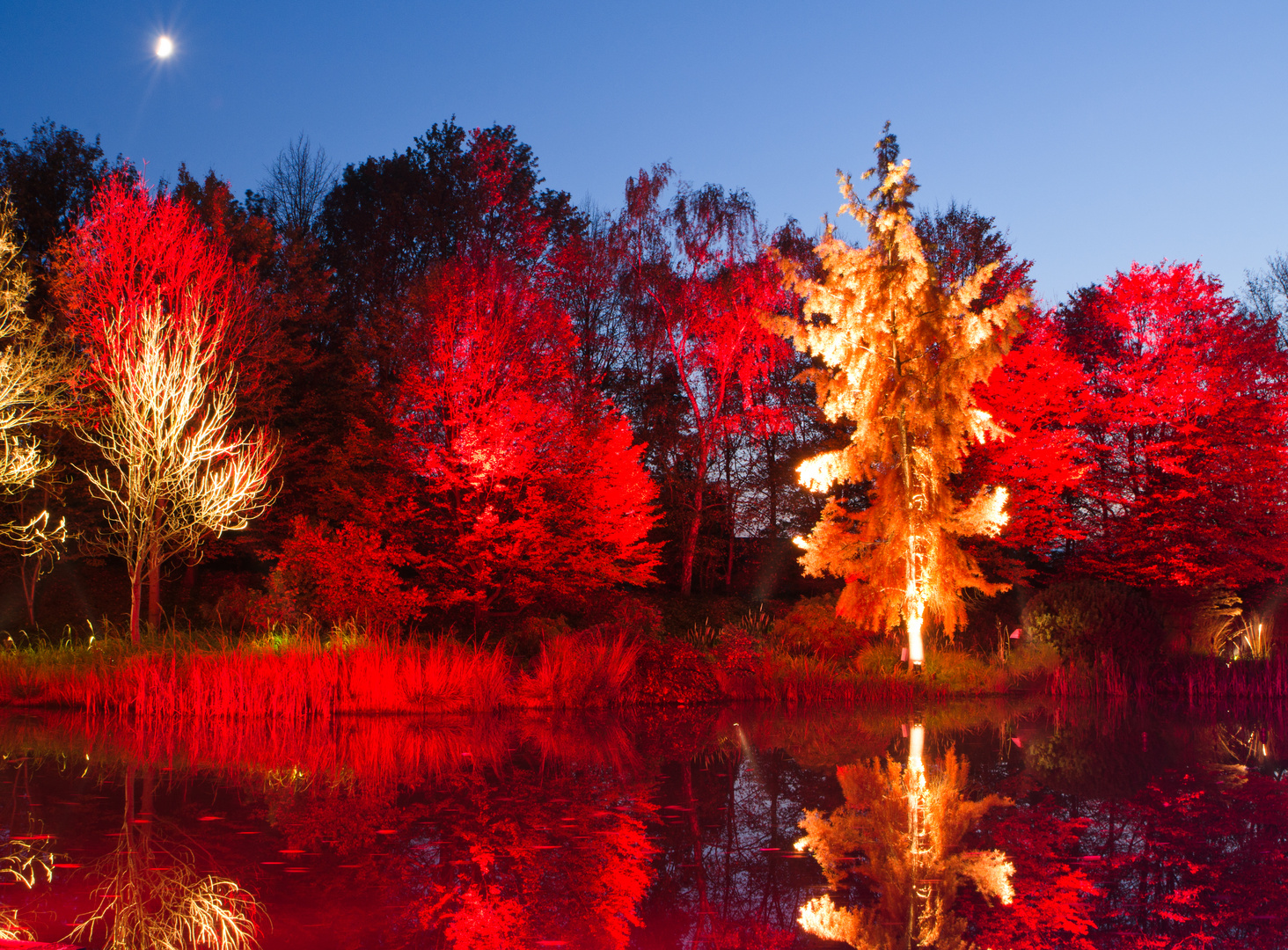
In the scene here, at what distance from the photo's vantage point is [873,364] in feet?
49.0

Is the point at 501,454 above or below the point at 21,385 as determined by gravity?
below

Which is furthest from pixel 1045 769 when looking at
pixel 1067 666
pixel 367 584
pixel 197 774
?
pixel 367 584

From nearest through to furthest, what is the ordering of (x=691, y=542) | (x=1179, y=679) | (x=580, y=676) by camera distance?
(x=580, y=676) < (x=1179, y=679) < (x=691, y=542)

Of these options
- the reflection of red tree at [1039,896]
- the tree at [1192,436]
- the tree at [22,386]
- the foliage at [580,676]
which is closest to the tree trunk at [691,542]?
the tree at [1192,436]

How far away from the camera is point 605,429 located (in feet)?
61.6

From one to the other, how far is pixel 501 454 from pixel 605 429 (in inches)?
131

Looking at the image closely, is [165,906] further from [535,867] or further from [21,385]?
[21,385]

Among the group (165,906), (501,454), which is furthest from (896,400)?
(165,906)

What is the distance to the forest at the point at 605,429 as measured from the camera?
15.1 metres

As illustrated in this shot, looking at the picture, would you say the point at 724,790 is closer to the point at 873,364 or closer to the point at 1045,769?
the point at 1045,769

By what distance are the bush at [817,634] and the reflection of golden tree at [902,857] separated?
7896 mm

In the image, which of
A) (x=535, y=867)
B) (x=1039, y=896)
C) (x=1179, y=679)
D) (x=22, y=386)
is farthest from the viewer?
(x=1179, y=679)

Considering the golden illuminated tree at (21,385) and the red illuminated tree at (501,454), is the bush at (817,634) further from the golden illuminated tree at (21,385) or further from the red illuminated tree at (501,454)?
the golden illuminated tree at (21,385)

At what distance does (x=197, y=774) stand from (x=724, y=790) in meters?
4.13
